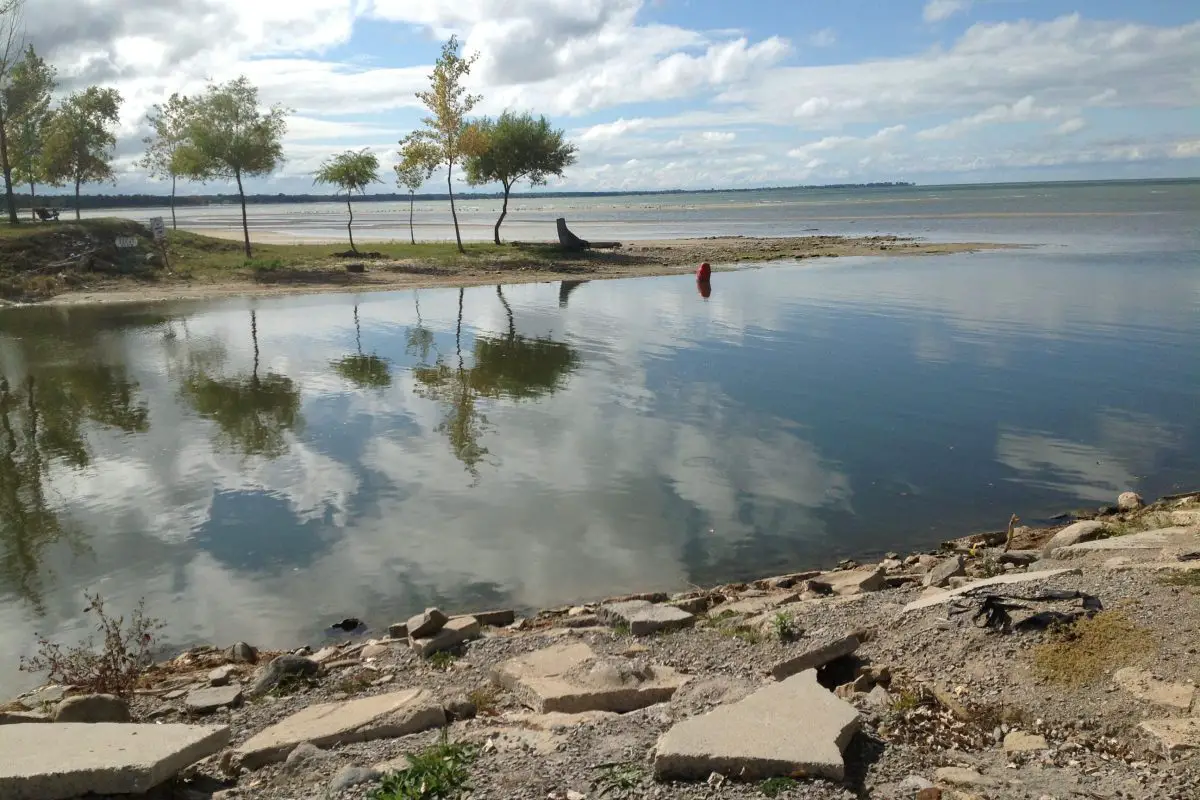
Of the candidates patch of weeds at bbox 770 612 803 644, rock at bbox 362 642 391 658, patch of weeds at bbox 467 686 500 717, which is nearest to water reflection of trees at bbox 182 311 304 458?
rock at bbox 362 642 391 658

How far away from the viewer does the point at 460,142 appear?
→ 50.1m

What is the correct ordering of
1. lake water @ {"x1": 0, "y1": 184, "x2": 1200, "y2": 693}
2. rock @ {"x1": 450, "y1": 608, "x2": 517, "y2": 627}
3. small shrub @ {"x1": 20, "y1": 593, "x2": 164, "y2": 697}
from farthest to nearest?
lake water @ {"x1": 0, "y1": 184, "x2": 1200, "y2": 693} → rock @ {"x1": 450, "y1": 608, "x2": 517, "y2": 627} → small shrub @ {"x1": 20, "y1": 593, "x2": 164, "y2": 697}

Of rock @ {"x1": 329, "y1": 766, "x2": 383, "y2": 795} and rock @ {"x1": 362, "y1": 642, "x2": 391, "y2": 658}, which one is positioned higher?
rock @ {"x1": 329, "y1": 766, "x2": 383, "y2": 795}

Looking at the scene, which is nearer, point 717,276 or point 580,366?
point 580,366

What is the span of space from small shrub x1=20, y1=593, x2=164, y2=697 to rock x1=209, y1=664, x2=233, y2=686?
555 millimetres

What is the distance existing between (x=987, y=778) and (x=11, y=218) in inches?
1945

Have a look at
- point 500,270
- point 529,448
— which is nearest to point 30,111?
point 500,270

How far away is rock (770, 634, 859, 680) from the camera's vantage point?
6.71 metres

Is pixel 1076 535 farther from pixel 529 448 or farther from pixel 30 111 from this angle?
pixel 30 111

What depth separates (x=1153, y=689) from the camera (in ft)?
19.0

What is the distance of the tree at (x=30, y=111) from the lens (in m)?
48.2

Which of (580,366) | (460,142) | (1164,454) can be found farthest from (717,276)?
(1164,454)

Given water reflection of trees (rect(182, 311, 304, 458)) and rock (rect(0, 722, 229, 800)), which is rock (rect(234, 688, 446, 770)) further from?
water reflection of trees (rect(182, 311, 304, 458))

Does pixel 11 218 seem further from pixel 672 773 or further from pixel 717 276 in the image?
pixel 672 773
